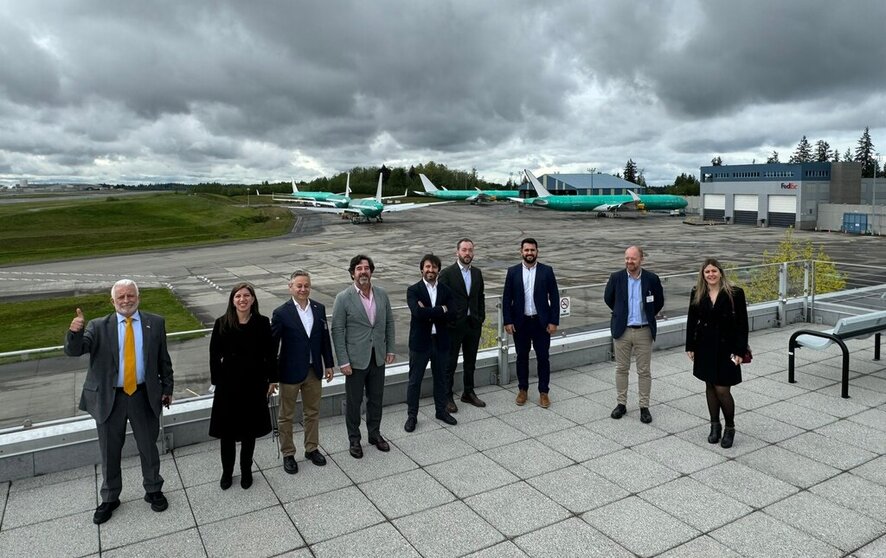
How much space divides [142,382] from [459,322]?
10.4ft

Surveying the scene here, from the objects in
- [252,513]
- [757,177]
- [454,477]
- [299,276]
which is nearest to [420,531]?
[454,477]

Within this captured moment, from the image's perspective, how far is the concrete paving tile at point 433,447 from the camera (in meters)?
5.57

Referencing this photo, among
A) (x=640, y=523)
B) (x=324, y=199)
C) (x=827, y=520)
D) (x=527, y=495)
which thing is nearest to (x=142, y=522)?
(x=527, y=495)

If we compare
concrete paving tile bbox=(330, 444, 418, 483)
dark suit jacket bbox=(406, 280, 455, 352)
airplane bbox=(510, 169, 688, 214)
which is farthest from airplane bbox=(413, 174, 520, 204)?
concrete paving tile bbox=(330, 444, 418, 483)

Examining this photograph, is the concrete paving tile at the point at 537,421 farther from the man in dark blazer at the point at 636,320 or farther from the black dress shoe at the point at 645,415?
the black dress shoe at the point at 645,415

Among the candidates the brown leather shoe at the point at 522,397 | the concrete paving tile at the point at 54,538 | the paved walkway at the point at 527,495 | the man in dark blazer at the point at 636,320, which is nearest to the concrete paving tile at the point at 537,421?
the paved walkway at the point at 527,495

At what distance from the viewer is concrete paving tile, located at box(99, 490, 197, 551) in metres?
4.26

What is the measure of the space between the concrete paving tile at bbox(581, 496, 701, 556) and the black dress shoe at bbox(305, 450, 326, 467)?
2352 millimetres

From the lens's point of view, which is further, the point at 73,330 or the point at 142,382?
the point at 142,382

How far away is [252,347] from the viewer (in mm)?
4867

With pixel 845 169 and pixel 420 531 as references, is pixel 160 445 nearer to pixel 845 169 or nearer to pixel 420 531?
pixel 420 531

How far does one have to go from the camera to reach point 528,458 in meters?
5.49

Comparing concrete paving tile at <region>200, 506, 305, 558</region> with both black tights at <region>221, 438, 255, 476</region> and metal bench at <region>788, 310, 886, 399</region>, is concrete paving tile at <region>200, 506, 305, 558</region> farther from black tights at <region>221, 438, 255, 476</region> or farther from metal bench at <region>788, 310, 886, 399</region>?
metal bench at <region>788, 310, 886, 399</region>

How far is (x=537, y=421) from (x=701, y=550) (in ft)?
8.41
